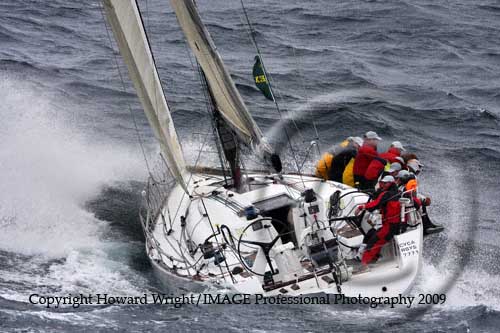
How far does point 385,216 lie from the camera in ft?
31.7

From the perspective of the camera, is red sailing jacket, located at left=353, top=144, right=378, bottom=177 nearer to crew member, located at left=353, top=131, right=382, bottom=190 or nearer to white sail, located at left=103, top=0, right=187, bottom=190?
crew member, located at left=353, top=131, right=382, bottom=190

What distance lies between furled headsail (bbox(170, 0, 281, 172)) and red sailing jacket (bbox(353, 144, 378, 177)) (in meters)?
1.66

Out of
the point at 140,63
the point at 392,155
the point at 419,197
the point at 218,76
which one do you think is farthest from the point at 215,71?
the point at 419,197

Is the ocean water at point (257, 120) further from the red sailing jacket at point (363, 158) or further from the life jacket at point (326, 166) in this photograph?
the life jacket at point (326, 166)

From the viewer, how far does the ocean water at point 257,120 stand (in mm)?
9016

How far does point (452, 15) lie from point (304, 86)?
9.05 m

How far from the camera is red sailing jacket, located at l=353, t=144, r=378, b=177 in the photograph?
1130 cm

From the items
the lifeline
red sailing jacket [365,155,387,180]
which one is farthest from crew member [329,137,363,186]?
the lifeline

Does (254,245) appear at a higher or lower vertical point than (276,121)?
lower

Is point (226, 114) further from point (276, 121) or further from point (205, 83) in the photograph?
point (276, 121)

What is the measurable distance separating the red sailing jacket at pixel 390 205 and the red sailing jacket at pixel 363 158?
5.55ft

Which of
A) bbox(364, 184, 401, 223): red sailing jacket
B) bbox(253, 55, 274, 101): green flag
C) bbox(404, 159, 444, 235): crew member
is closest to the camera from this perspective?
bbox(364, 184, 401, 223): red sailing jacket

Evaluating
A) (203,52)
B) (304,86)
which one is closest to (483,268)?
(203,52)

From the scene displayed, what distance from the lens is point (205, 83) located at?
11.2 m
